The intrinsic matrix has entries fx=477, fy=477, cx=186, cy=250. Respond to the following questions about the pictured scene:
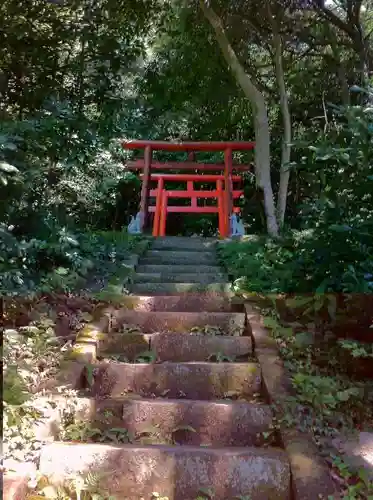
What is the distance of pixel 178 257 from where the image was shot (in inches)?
260

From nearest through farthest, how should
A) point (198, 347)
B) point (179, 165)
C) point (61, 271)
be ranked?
point (198, 347) < point (61, 271) < point (179, 165)

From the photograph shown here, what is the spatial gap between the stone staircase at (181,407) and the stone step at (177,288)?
0.01m

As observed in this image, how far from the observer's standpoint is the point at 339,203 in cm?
354

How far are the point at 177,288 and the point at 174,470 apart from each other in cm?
272

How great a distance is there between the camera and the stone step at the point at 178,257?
20.9ft

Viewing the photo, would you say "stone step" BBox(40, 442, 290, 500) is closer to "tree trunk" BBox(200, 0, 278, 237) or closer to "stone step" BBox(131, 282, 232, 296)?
"stone step" BBox(131, 282, 232, 296)

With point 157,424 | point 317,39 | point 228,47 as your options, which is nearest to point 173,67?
point 228,47

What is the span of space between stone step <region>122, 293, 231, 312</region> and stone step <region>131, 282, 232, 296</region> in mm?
129

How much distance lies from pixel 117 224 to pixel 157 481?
38.0ft

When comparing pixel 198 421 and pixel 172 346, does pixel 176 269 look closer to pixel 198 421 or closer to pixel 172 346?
pixel 172 346

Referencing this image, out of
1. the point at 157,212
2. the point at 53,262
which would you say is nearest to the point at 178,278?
the point at 53,262

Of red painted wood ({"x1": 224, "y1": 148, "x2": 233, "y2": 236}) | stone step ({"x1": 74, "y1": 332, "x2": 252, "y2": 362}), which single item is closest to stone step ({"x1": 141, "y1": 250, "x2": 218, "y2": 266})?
stone step ({"x1": 74, "y1": 332, "x2": 252, "y2": 362})

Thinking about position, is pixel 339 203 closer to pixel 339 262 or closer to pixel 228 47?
pixel 339 262

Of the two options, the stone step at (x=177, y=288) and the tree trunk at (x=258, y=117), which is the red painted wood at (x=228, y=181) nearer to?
the tree trunk at (x=258, y=117)
